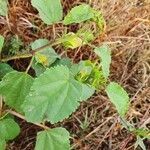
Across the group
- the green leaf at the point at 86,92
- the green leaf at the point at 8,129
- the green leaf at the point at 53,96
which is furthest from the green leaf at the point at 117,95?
the green leaf at the point at 8,129

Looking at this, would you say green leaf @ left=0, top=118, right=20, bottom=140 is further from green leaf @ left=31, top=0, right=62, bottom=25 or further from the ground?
green leaf @ left=31, top=0, right=62, bottom=25

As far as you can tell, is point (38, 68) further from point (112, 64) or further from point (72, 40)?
point (112, 64)

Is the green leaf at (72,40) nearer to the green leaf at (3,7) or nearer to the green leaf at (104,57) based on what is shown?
the green leaf at (104,57)

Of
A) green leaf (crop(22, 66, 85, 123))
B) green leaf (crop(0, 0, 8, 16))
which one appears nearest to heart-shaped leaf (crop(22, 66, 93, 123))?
green leaf (crop(22, 66, 85, 123))

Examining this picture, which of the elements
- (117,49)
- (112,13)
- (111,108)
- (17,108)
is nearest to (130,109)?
(111,108)

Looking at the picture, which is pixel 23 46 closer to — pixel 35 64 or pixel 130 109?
pixel 35 64

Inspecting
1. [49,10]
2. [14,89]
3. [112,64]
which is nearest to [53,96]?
[14,89]
